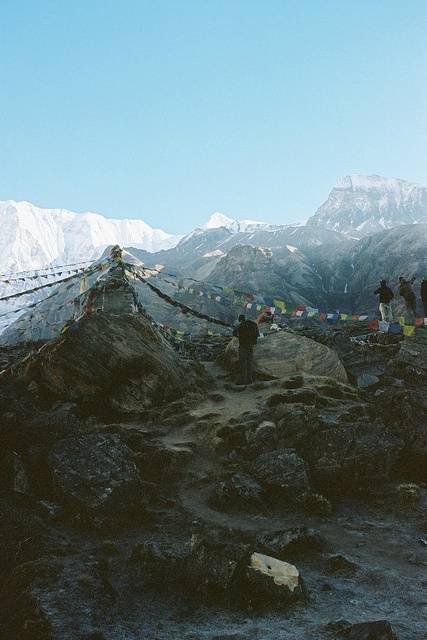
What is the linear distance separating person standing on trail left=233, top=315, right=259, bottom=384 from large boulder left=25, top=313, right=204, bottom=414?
2841 millimetres

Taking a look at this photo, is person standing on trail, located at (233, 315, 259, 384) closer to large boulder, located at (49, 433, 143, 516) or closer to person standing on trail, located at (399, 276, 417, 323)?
large boulder, located at (49, 433, 143, 516)

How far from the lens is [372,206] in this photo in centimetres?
17438

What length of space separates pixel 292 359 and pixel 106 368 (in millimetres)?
7707

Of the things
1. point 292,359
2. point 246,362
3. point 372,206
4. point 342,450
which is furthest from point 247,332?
point 372,206

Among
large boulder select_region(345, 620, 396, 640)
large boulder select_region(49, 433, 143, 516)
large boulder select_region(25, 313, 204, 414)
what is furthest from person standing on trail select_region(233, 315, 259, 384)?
large boulder select_region(345, 620, 396, 640)

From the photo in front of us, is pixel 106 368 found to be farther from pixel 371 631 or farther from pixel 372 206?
pixel 372 206

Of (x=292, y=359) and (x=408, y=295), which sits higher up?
(x=408, y=295)

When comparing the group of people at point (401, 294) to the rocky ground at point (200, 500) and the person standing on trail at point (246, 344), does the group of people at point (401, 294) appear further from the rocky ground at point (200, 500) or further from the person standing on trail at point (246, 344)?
the person standing on trail at point (246, 344)

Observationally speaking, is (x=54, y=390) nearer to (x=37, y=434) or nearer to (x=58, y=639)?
(x=37, y=434)

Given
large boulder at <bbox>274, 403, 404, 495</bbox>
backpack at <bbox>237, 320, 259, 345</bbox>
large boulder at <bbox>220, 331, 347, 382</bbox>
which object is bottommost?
large boulder at <bbox>274, 403, 404, 495</bbox>

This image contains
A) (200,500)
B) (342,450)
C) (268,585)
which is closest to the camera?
(268,585)

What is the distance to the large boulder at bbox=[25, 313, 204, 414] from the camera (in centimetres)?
1494

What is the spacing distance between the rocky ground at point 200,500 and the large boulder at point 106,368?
0.05 metres

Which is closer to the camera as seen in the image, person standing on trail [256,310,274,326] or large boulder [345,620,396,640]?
large boulder [345,620,396,640]
